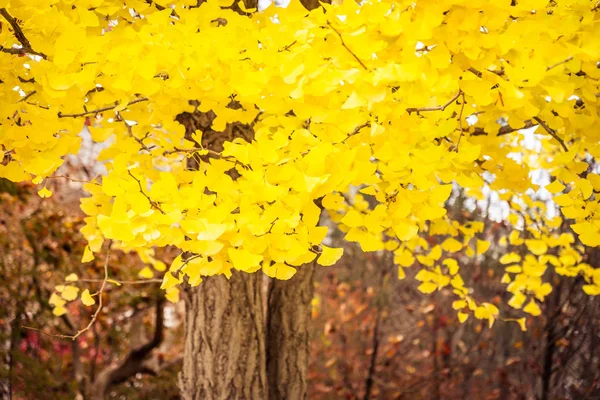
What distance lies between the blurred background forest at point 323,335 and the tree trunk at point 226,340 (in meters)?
0.50

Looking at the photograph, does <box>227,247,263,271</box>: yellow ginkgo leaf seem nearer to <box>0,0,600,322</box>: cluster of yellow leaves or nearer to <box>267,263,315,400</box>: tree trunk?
<box>0,0,600,322</box>: cluster of yellow leaves

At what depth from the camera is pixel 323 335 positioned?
634cm

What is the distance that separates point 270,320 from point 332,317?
365 centimetres

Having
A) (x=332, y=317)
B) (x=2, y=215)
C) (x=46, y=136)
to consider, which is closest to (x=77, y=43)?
(x=46, y=136)

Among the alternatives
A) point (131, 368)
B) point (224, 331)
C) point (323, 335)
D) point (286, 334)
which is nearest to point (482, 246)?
point (286, 334)

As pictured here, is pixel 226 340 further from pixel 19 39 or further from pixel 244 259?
pixel 19 39

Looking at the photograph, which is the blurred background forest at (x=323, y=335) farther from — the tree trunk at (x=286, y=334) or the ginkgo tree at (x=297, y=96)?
the ginkgo tree at (x=297, y=96)

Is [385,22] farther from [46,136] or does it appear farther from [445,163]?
[46,136]

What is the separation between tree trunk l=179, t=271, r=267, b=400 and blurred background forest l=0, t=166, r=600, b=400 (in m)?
0.50

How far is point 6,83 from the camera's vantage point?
1748mm

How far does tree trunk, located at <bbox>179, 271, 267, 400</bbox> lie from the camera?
2590 millimetres

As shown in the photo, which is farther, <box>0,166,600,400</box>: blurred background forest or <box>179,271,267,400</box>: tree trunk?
<box>0,166,600,400</box>: blurred background forest

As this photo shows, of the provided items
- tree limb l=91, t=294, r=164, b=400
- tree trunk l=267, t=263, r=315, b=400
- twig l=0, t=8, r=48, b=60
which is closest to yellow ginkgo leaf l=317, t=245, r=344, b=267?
twig l=0, t=8, r=48, b=60

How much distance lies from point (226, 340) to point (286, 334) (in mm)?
519
